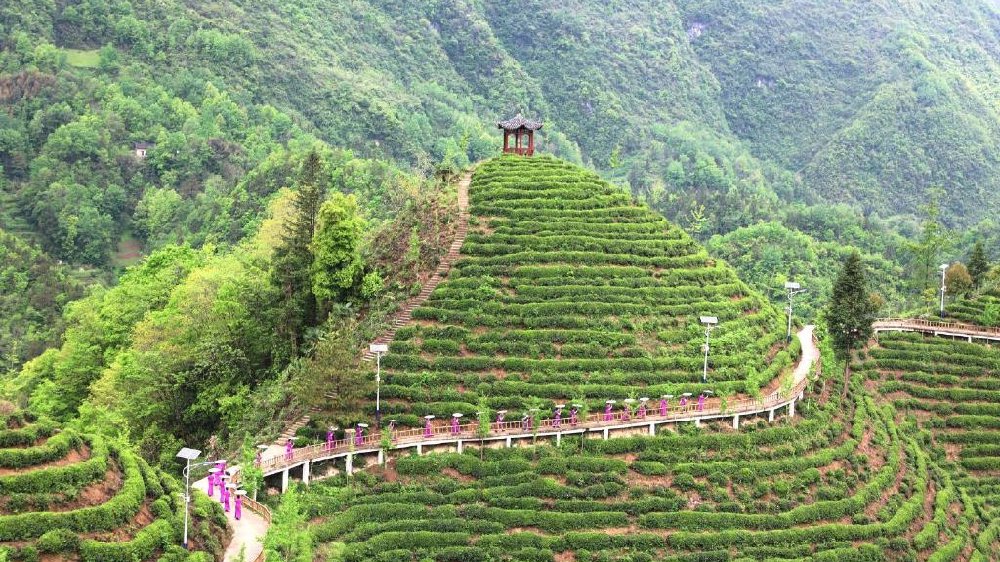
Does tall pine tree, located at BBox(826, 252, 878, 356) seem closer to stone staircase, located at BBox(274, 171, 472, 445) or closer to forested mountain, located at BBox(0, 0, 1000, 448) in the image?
stone staircase, located at BBox(274, 171, 472, 445)

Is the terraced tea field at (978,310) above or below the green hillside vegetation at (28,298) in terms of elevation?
above

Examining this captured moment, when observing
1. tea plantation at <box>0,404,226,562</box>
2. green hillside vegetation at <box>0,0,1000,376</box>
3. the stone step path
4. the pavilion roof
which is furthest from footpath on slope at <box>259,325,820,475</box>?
green hillside vegetation at <box>0,0,1000,376</box>

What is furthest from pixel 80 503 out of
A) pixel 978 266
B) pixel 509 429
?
pixel 978 266

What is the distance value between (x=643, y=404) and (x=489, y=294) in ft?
29.4

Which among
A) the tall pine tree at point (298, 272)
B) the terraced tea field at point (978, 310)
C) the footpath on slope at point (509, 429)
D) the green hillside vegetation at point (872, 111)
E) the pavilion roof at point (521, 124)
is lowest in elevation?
the footpath on slope at point (509, 429)

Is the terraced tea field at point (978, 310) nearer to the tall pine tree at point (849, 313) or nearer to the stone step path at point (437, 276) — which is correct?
the tall pine tree at point (849, 313)

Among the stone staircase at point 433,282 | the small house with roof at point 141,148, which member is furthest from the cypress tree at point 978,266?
the small house with roof at point 141,148

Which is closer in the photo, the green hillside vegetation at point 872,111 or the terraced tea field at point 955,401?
the terraced tea field at point 955,401

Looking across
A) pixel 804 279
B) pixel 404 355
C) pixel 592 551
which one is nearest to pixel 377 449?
pixel 404 355

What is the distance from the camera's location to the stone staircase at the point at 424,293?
5016cm

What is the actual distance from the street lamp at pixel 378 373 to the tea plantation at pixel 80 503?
1264 centimetres

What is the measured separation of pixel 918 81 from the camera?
173250mm

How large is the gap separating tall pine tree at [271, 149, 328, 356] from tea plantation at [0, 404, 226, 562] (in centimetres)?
1790

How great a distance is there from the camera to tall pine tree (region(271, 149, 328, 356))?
186 ft
